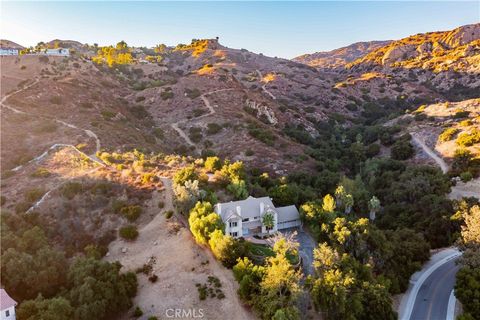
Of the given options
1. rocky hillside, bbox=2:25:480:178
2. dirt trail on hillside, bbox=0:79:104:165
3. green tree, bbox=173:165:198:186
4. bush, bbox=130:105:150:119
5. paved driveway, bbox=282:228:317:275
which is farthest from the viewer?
bush, bbox=130:105:150:119

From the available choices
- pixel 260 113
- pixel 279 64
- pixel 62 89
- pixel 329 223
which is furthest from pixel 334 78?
pixel 329 223

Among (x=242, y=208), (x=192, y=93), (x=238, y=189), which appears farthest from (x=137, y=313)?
(x=192, y=93)

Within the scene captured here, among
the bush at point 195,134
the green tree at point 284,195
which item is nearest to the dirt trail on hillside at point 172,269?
the green tree at point 284,195

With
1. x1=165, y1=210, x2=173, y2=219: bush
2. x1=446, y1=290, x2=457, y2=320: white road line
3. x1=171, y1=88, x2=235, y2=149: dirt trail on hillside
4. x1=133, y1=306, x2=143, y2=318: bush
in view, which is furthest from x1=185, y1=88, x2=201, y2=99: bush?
x1=446, y1=290, x2=457, y2=320: white road line

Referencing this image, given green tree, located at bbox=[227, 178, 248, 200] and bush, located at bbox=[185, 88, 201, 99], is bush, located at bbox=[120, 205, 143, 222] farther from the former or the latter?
bush, located at bbox=[185, 88, 201, 99]

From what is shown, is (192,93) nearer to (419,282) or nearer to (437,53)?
(419,282)

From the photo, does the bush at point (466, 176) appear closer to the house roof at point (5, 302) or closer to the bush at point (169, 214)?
the bush at point (169, 214)

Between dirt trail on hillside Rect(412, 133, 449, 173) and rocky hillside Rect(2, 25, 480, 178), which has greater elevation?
rocky hillside Rect(2, 25, 480, 178)

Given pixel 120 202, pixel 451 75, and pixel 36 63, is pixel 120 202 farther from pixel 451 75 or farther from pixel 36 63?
pixel 451 75
